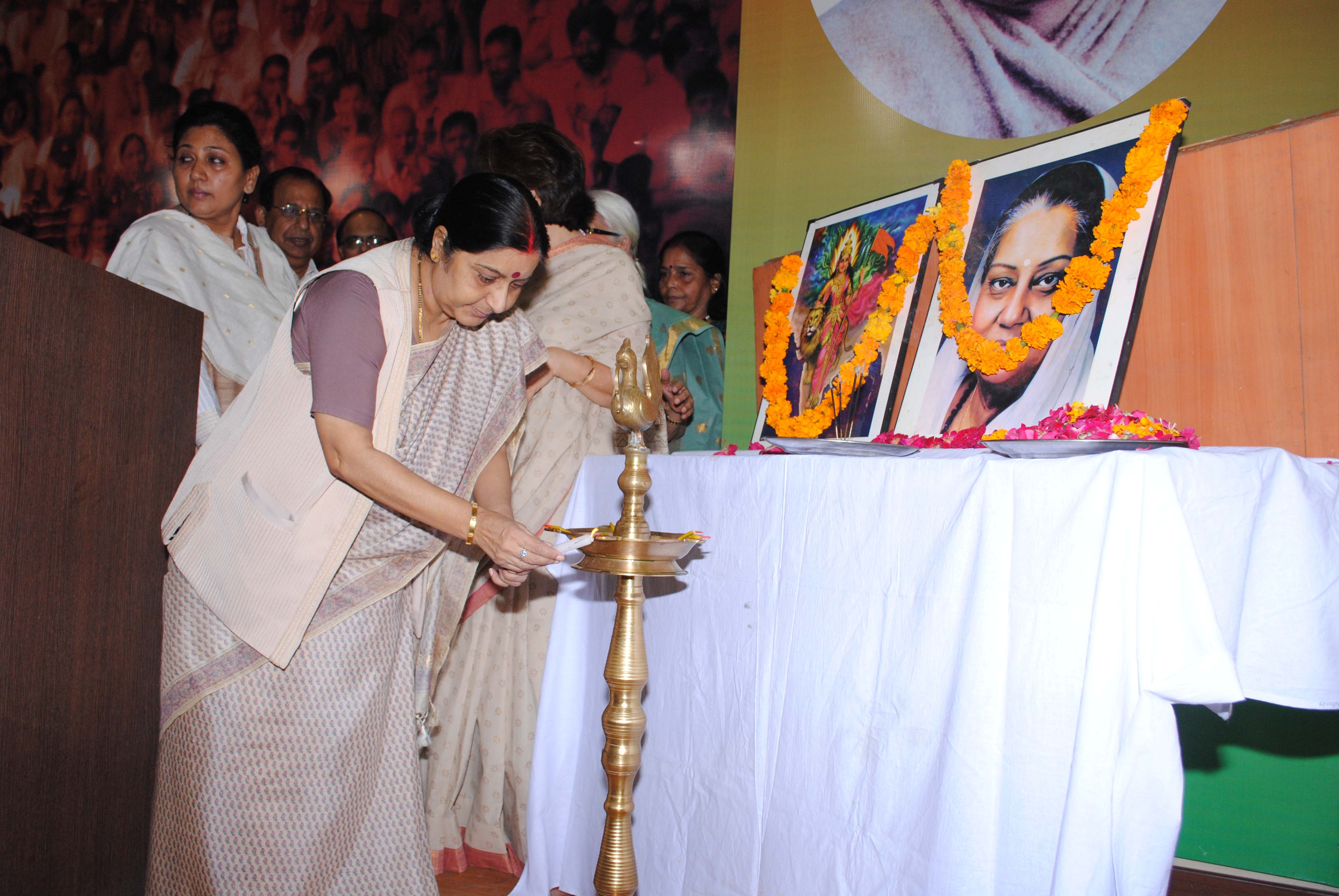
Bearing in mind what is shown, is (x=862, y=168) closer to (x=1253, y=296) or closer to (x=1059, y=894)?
(x=1253, y=296)

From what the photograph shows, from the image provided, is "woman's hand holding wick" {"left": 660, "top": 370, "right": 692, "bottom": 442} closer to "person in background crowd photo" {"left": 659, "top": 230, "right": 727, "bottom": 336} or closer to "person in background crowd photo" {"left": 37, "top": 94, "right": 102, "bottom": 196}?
"person in background crowd photo" {"left": 659, "top": 230, "right": 727, "bottom": 336}

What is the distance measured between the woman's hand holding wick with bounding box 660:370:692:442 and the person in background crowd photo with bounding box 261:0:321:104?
192 inches

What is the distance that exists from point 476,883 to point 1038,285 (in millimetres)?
2183

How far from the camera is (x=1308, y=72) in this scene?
271cm

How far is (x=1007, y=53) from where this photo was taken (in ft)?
10.7

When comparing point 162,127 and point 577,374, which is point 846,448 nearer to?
point 577,374

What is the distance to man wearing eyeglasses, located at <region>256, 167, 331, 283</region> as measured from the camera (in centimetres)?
407

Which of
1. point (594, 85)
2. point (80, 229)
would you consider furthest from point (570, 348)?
point (80, 229)

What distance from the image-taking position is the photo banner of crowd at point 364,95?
18.2 ft

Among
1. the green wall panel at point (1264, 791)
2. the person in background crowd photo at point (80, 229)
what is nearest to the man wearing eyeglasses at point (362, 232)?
the person in background crowd photo at point (80, 229)

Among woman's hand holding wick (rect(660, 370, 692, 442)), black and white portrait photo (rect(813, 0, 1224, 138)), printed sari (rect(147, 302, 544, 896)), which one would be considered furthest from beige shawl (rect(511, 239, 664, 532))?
black and white portrait photo (rect(813, 0, 1224, 138))

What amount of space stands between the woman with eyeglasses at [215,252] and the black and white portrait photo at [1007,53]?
7.32ft

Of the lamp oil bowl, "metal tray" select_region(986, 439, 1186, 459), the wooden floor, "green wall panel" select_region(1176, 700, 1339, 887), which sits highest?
"metal tray" select_region(986, 439, 1186, 459)

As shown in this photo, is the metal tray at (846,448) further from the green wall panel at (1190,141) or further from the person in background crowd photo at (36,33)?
the person in background crowd photo at (36,33)
